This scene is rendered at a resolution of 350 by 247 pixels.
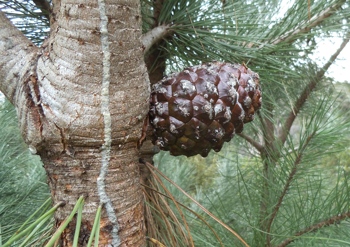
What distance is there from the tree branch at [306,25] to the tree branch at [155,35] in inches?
8.0

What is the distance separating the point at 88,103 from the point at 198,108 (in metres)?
0.11

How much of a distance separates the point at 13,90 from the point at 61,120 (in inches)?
2.9

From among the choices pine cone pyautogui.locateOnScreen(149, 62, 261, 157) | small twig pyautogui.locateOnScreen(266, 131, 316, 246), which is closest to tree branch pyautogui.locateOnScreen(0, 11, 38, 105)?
pine cone pyautogui.locateOnScreen(149, 62, 261, 157)

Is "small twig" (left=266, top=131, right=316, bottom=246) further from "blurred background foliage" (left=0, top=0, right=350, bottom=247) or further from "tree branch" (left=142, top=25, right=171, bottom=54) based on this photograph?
"tree branch" (left=142, top=25, right=171, bottom=54)

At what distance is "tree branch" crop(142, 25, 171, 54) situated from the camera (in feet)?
1.63

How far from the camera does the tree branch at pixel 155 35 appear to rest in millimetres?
498

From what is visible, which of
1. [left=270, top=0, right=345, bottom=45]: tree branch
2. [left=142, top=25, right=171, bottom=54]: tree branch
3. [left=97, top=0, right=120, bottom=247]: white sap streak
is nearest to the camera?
[left=97, top=0, right=120, bottom=247]: white sap streak

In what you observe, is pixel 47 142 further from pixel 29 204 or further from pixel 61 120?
pixel 29 204

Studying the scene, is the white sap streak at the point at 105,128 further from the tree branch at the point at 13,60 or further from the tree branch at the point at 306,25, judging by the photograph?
the tree branch at the point at 306,25

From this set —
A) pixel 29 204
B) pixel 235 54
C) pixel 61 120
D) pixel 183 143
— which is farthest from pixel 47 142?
pixel 29 204

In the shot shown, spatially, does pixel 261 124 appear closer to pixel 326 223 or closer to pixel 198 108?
pixel 326 223

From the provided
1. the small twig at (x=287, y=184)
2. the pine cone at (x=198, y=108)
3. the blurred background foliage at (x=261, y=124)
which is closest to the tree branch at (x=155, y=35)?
the blurred background foliage at (x=261, y=124)

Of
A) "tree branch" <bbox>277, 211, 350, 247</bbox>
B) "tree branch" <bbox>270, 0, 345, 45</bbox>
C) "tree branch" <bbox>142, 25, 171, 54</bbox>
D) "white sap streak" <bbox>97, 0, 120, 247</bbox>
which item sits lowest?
"tree branch" <bbox>277, 211, 350, 247</bbox>

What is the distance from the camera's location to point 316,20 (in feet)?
2.26
